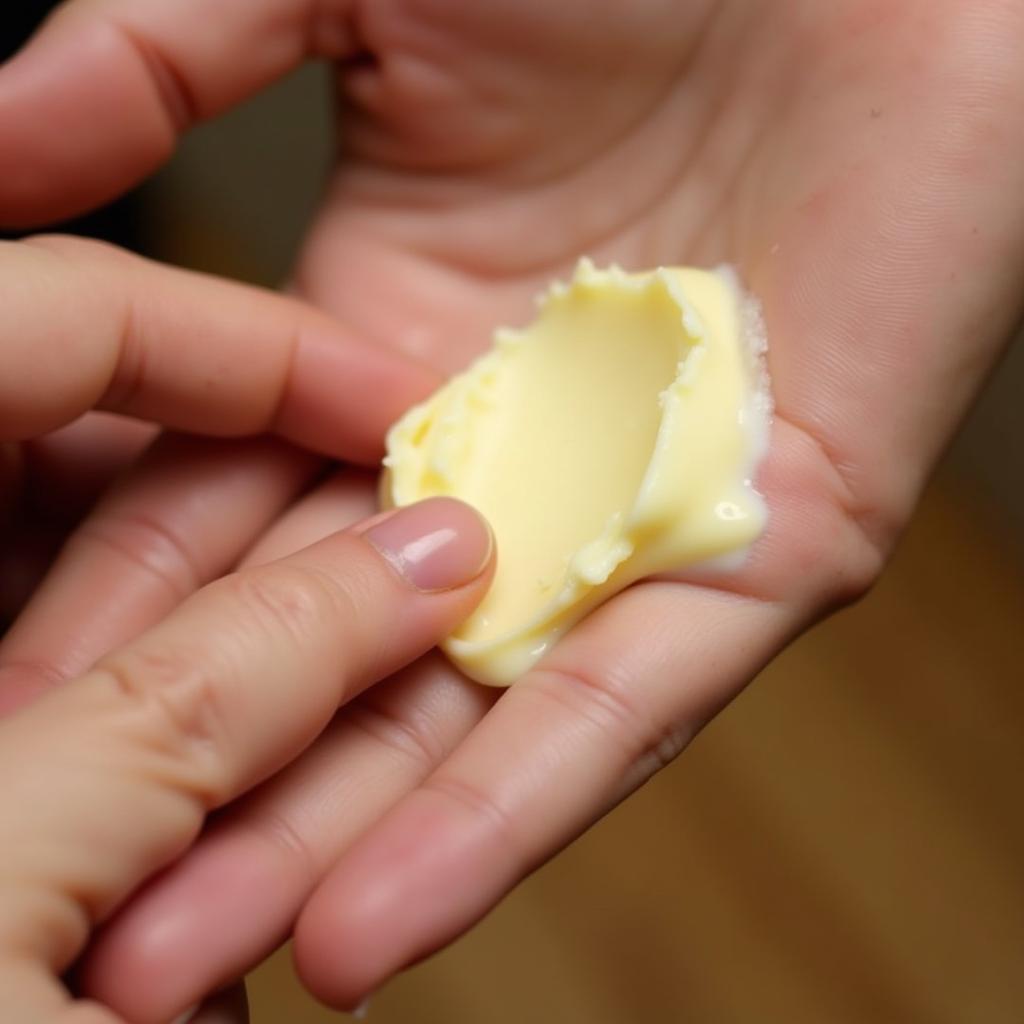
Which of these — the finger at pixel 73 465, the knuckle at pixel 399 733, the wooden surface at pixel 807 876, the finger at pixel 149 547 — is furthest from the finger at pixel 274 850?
the wooden surface at pixel 807 876

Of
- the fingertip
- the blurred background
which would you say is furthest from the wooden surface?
the fingertip

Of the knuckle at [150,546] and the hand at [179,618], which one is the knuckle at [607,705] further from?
the knuckle at [150,546]

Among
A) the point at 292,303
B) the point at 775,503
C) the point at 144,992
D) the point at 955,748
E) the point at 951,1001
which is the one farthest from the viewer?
the point at 955,748

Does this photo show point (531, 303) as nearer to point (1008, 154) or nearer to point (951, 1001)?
point (1008, 154)

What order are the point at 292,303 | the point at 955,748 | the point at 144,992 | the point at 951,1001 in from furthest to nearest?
the point at 955,748, the point at 951,1001, the point at 292,303, the point at 144,992

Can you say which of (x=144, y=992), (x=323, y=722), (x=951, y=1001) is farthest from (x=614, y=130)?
(x=951, y=1001)

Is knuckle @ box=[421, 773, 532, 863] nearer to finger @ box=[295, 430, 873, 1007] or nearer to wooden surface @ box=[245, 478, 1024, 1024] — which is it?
finger @ box=[295, 430, 873, 1007]
